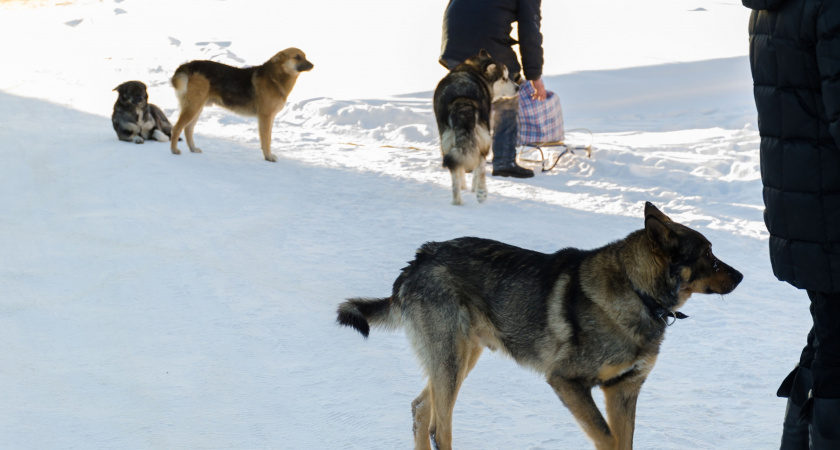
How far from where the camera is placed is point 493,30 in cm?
784

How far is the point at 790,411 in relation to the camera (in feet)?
8.57

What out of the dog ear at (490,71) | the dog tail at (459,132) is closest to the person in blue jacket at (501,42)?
the dog ear at (490,71)

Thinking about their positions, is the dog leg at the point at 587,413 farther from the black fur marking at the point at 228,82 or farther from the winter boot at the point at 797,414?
the black fur marking at the point at 228,82

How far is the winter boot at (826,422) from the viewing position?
2354 millimetres

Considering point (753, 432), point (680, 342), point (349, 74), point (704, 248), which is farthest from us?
point (349, 74)

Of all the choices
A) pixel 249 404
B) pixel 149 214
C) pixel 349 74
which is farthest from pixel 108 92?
pixel 249 404

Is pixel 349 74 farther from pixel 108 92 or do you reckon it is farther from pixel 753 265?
pixel 753 265

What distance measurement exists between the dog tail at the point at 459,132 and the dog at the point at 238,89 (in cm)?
243

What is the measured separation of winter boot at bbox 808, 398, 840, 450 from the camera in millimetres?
2354

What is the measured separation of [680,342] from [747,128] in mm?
6056

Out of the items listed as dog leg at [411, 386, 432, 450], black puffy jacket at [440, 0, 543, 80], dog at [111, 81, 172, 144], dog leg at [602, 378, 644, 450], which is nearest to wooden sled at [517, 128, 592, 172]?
black puffy jacket at [440, 0, 543, 80]

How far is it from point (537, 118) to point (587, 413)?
6.02 m

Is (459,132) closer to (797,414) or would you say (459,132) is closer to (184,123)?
(184,123)

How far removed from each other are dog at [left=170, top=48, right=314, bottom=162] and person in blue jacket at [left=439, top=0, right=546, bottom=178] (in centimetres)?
182
